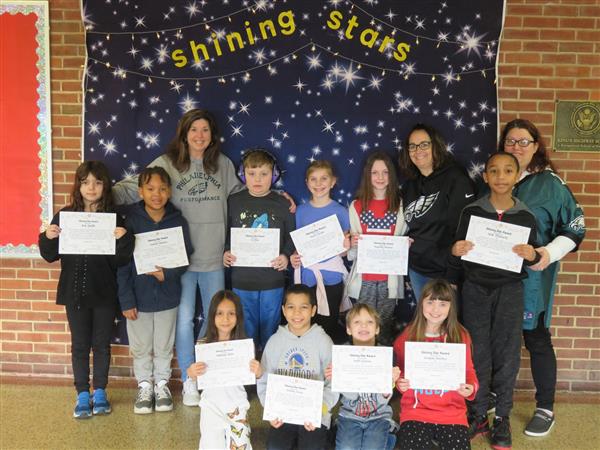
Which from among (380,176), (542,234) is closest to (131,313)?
(380,176)

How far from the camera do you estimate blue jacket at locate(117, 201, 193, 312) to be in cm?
335

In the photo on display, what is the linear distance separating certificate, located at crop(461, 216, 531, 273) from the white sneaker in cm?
201

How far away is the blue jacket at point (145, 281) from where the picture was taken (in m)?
3.35

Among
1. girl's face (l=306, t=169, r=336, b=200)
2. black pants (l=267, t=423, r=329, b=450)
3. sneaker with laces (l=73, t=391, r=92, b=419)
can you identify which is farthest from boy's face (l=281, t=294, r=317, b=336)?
sneaker with laces (l=73, t=391, r=92, b=419)

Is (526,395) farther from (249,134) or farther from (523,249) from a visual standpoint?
(249,134)

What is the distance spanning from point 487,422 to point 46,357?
3201 millimetres

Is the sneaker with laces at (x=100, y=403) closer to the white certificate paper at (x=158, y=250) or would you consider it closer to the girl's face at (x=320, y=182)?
the white certificate paper at (x=158, y=250)

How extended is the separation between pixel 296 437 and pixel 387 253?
1251 mm

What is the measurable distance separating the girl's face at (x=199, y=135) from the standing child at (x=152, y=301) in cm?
28

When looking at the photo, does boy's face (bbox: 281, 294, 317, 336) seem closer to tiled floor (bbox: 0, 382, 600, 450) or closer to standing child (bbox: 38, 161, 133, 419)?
tiled floor (bbox: 0, 382, 600, 450)

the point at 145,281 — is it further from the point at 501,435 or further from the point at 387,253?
the point at 501,435

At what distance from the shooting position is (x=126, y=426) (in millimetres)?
3248

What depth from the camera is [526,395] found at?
3672 millimetres

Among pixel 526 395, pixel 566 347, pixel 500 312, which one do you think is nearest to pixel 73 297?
pixel 500 312
